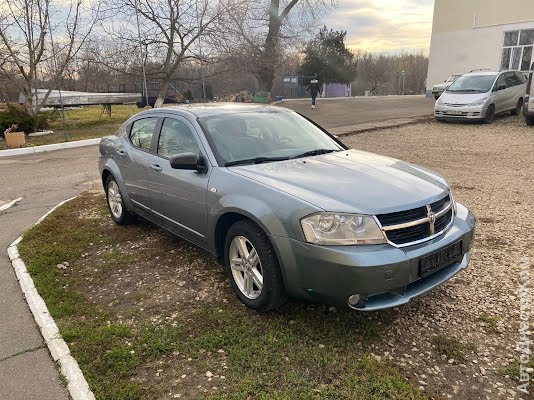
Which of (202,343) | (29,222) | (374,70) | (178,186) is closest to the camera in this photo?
(202,343)

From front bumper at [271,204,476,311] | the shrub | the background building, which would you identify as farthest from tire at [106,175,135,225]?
the background building

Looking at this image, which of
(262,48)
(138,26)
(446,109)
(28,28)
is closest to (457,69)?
(262,48)

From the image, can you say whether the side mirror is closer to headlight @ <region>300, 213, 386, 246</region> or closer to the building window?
headlight @ <region>300, 213, 386, 246</region>

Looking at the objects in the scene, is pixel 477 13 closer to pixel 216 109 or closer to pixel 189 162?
pixel 216 109

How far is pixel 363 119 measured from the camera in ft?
57.1

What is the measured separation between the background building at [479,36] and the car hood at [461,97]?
444 inches

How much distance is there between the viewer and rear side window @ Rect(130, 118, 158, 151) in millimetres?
4738

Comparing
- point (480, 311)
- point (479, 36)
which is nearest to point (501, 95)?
point (479, 36)

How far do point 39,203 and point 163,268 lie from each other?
13.1 ft

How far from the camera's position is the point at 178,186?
405cm

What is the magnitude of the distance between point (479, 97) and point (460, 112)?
0.75m

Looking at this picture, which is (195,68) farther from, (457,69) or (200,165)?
(200,165)

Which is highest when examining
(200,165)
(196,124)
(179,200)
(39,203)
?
(196,124)

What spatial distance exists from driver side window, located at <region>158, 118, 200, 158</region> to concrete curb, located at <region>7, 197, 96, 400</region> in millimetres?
→ 1759
